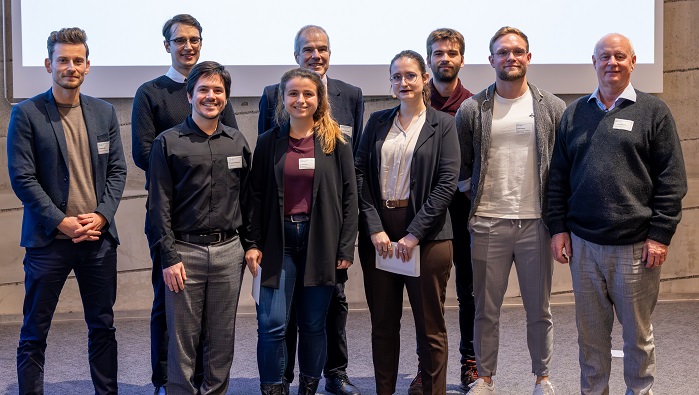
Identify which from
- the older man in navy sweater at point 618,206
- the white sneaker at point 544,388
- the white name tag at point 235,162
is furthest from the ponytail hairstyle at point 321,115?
the white sneaker at point 544,388

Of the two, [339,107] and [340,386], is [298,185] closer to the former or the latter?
[339,107]

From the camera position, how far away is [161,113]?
3.54 metres

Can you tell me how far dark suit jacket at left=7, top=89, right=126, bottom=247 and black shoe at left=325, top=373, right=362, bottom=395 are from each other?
1234mm

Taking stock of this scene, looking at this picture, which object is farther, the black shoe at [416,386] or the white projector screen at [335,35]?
the white projector screen at [335,35]

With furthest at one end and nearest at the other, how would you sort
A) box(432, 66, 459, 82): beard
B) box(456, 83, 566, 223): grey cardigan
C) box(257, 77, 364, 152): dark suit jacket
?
box(432, 66, 459, 82): beard → box(257, 77, 364, 152): dark suit jacket → box(456, 83, 566, 223): grey cardigan

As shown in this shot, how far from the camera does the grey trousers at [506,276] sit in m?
3.43

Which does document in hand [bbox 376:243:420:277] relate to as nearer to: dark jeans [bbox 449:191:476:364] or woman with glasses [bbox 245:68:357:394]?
woman with glasses [bbox 245:68:357:394]

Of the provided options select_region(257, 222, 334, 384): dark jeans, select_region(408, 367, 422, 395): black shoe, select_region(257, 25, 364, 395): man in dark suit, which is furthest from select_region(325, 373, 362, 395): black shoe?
select_region(257, 222, 334, 384): dark jeans

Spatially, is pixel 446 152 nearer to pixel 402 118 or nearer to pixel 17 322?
pixel 402 118

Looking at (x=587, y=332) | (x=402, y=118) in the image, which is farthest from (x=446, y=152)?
(x=587, y=332)

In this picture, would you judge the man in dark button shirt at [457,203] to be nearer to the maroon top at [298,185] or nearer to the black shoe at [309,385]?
the black shoe at [309,385]

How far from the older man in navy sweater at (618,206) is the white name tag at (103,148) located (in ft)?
6.12

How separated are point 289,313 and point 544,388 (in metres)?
1.18

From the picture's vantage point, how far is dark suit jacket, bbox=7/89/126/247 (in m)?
3.14
